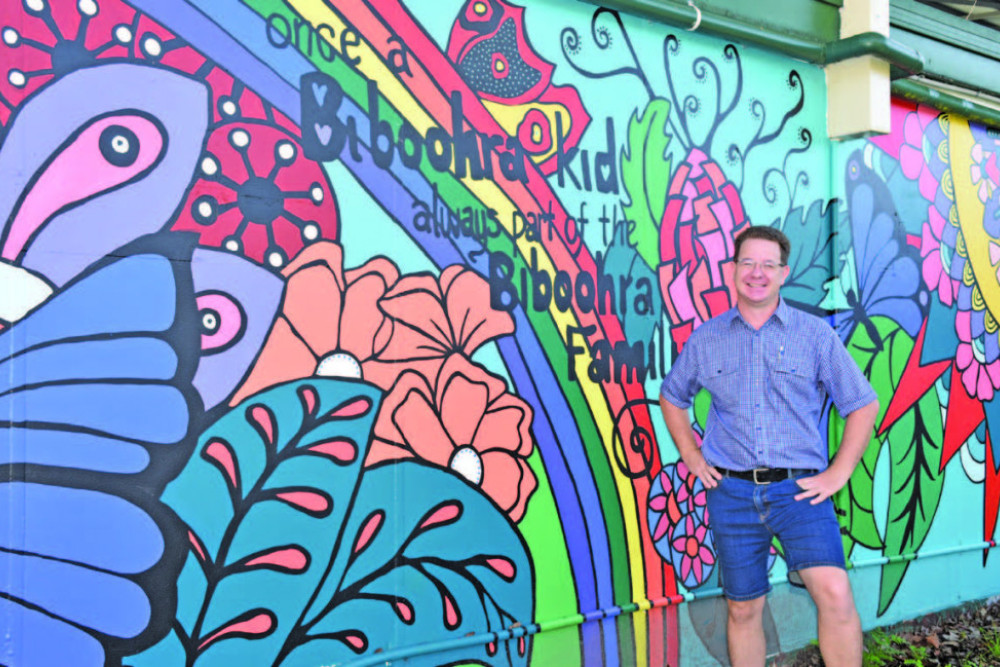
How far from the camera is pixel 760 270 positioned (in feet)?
11.9

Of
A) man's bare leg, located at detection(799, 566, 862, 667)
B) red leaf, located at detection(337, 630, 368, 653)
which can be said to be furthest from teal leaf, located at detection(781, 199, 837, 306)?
red leaf, located at detection(337, 630, 368, 653)

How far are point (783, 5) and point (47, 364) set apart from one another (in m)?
3.80

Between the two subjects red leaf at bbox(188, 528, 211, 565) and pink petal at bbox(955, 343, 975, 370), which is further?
pink petal at bbox(955, 343, 975, 370)

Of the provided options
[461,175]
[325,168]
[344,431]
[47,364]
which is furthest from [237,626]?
[461,175]

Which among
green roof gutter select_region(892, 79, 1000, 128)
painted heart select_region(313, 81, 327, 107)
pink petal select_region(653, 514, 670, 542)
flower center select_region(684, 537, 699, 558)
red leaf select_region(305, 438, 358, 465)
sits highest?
green roof gutter select_region(892, 79, 1000, 128)

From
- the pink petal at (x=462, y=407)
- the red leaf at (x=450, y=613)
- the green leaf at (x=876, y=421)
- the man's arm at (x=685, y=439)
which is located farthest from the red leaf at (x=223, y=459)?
the green leaf at (x=876, y=421)

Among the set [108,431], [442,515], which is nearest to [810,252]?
[442,515]

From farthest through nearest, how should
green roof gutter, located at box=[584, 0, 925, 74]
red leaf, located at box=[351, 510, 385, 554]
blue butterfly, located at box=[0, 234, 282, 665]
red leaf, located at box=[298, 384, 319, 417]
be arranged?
green roof gutter, located at box=[584, 0, 925, 74]
red leaf, located at box=[351, 510, 385, 554]
red leaf, located at box=[298, 384, 319, 417]
blue butterfly, located at box=[0, 234, 282, 665]

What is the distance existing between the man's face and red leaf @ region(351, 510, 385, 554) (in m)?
1.64

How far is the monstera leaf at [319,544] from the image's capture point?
306cm

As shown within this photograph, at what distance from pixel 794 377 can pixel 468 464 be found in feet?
4.29

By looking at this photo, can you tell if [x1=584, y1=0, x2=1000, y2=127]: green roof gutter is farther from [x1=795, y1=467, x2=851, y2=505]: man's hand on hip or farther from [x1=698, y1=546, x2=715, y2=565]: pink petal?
[x1=698, y1=546, x2=715, y2=565]: pink petal

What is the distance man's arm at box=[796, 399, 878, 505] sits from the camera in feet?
11.7

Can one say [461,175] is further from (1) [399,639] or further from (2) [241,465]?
(1) [399,639]
